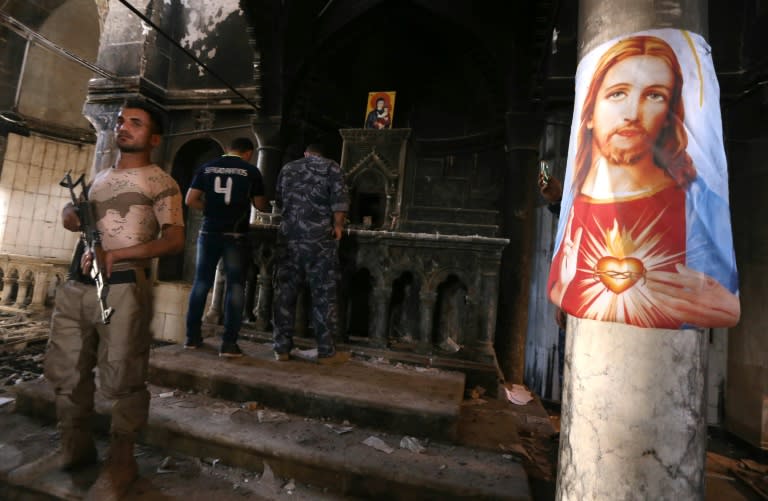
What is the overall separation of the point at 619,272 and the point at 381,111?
18.5 feet

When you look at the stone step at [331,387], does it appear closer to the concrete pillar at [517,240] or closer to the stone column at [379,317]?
the stone column at [379,317]

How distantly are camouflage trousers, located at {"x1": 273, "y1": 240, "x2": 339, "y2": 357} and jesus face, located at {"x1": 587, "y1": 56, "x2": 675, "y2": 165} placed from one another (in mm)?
2510

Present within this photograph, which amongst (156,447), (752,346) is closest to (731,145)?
(752,346)

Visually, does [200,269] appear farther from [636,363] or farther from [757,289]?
[757,289]

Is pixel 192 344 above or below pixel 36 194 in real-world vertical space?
below

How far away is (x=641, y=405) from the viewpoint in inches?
44.8

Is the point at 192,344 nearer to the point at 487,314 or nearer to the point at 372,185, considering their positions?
the point at 487,314

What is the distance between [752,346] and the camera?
13.4ft

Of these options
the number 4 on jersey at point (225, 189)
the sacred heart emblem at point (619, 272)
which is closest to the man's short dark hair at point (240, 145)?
the number 4 on jersey at point (225, 189)

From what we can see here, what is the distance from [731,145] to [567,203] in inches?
193

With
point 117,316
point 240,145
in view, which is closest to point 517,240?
point 240,145

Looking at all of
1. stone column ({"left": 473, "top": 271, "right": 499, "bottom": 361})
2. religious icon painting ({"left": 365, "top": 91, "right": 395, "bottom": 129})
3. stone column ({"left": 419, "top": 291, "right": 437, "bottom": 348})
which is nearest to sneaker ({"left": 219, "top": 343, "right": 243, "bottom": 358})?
stone column ({"left": 419, "top": 291, "right": 437, "bottom": 348})

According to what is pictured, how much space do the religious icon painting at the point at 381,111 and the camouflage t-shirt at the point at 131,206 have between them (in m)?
4.52

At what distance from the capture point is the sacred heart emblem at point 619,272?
1139 millimetres
